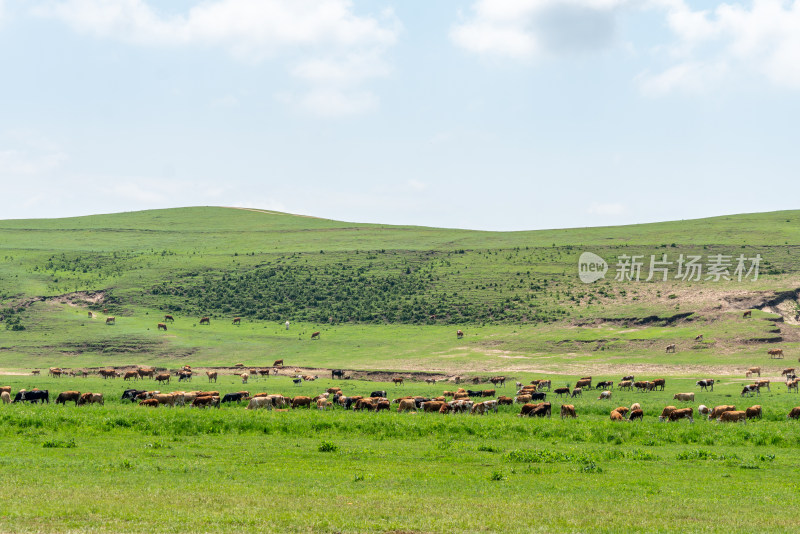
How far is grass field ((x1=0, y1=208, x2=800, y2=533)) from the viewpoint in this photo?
14859 mm

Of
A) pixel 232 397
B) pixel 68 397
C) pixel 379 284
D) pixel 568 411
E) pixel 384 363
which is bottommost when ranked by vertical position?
pixel 384 363

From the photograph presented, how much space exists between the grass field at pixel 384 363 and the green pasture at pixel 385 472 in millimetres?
112

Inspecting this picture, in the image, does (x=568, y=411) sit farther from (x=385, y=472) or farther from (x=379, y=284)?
(x=379, y=284)

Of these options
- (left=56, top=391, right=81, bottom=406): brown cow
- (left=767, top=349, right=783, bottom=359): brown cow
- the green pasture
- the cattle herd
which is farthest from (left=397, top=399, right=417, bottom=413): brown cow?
(left=767, top=349, right=783, bottom=359): brown cow

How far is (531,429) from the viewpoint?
27391 mm

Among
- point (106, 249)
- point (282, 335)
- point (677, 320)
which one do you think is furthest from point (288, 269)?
point (677, 320)

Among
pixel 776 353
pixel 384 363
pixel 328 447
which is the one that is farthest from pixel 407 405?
pixel 776 353

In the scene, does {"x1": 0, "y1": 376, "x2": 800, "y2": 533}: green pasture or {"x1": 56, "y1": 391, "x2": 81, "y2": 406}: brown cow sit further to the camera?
{"x1": 56, "y1": 391, "x2": 81, "y2": 406}: brown cow

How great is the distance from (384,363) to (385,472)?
46.2 meters

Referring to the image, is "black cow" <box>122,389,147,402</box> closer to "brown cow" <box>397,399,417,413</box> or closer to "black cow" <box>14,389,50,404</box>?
"black cow" <box>14,389,50,404</box>

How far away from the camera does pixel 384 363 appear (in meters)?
65.1

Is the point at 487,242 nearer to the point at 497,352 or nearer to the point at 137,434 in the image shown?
the point at 497,352

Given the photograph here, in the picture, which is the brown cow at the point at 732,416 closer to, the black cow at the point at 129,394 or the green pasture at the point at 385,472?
the green pasture at the point at 385,472

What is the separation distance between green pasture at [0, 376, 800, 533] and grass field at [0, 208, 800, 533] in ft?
0.37
